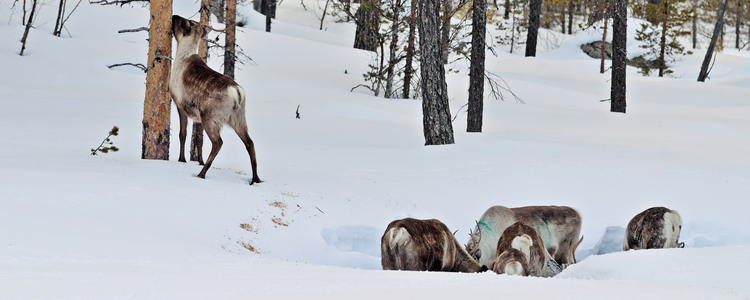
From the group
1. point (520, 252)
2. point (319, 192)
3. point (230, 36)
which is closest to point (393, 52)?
point (230, 36)

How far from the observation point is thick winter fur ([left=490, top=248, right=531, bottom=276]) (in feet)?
16.1

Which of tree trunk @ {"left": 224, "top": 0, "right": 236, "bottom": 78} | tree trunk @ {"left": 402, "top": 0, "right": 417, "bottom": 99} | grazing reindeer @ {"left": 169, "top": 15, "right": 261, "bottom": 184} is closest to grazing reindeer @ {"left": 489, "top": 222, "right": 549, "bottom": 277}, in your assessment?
grazing reindeer @ {"left": 169, "top": 15, "right": 261, "bottom": 184}

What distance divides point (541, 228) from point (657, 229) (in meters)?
1.04

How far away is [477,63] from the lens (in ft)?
46.2

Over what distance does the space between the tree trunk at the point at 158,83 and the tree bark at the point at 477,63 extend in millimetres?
6596

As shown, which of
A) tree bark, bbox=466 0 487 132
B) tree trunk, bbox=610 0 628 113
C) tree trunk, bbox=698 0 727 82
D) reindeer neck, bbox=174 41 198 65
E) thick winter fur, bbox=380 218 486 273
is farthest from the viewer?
tree trunk, bbox=698 0 727 82

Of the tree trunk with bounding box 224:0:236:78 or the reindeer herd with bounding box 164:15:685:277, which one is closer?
the reindeer herd with bounding box 164:15:685:277

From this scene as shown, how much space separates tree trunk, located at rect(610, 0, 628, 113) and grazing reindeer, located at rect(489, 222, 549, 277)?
12.7m

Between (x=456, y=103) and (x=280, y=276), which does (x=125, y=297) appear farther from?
(x=456, y=103)

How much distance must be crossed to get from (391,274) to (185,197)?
3.16 metres

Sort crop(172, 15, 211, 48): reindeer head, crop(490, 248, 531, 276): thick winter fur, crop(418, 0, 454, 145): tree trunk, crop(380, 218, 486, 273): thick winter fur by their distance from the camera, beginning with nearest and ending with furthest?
crop(490, 248, 531, 276): thick winter fur → crop(380, 218, 486, 273): thick winter fur → crop(172, 15, 211, 48): reindeer head → crop(418, 0, 454, 145): tree trunk

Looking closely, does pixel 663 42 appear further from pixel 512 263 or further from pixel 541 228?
pixel 512 263

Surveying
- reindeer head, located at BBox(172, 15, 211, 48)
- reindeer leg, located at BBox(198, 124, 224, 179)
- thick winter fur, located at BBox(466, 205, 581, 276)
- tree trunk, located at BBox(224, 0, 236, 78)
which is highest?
tree trunk, located at BBox(224, 0, 236, 78)

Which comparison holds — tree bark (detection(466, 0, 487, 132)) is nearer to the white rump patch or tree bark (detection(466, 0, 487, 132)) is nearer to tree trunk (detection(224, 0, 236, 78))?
tree trunk (detection(224, 0, 236, 78))
